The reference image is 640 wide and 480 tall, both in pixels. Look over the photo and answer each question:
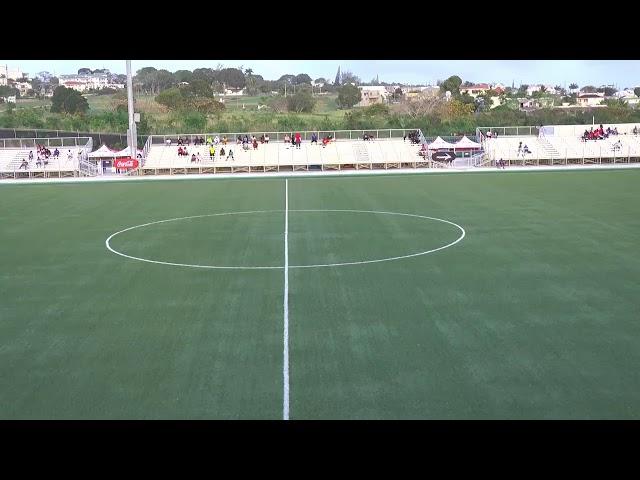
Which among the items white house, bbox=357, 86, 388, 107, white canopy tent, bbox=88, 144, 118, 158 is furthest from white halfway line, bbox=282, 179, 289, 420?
white house, bbox=357, 86, 388, 107

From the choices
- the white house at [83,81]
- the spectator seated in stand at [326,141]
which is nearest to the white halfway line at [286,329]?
the spectator seated in stand at [326,141]

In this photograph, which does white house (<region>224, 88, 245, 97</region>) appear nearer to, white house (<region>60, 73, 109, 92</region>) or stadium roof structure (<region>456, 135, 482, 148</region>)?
white house (<region>60, 73, 109, 92</region>)

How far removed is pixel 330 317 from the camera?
13125 mm

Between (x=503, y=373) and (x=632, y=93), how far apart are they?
151433mm

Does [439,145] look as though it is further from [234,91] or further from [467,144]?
[234,91]

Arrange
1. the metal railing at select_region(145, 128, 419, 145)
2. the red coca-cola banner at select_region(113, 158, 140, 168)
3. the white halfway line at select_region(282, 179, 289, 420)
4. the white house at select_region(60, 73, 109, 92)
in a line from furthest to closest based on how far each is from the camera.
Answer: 1. the white house at select_region(60, 73, 109, 92)
2. the metal railing at select_region(145, 128, 419, 145)
3. the red coca-cola banner at select_region(113, 158, 140, 168)
4. the white halfway line at select_region(282, 179, 289, 420)

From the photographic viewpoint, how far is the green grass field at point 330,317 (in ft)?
31.0

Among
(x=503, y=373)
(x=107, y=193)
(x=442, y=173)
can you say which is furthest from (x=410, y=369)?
(x=442, y=173)

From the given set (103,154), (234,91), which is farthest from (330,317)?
(234,91)

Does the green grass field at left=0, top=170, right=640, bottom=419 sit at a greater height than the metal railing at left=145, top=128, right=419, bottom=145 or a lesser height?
lesser

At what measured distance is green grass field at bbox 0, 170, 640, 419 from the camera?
946 centimetres

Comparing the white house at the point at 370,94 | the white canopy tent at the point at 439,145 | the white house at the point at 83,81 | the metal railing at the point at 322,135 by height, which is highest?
the white house at the point at 83,81

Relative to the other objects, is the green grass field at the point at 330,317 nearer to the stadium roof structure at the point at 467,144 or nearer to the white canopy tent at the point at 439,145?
the stadium roof structure at the point at 467,144
